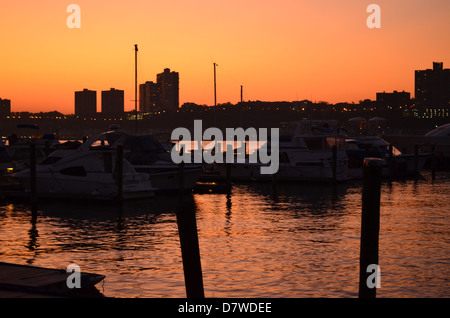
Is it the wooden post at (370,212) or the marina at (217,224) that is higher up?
the wooden post at (370,212)

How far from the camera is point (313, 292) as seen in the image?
51.0 feet

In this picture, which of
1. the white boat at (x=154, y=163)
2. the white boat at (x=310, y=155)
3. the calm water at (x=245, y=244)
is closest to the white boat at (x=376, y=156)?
the white boat at (x=310, y=155)

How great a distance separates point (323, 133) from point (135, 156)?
14253mm

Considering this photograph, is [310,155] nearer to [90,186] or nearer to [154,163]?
[154,163]

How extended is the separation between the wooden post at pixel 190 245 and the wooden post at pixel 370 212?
2.78 m

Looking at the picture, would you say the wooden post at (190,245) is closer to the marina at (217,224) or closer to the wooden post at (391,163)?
the marina at (217,224)

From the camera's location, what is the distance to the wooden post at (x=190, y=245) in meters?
10.4

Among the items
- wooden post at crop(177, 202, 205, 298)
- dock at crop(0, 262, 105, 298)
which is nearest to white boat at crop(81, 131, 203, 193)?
dock at crop(0, 262, 105, 298)

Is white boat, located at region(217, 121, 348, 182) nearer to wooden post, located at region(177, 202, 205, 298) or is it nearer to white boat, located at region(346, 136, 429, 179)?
white boat, located at region(346, 136, 429, 179)

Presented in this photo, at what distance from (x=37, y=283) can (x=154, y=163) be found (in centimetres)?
2552

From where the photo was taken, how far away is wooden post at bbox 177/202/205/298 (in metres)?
10.4

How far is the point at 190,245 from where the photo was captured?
10578mm
